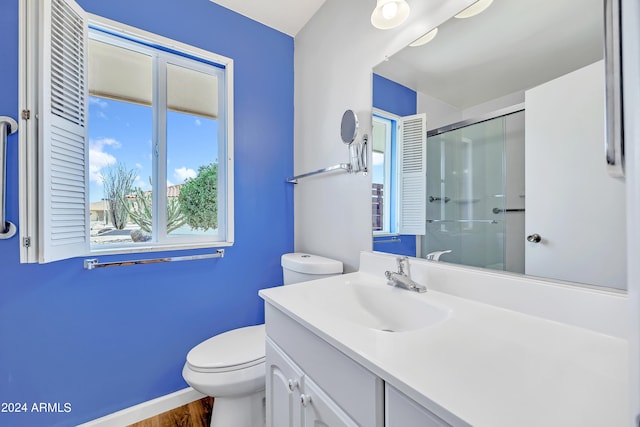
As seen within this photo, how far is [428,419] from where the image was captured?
16.7 inches

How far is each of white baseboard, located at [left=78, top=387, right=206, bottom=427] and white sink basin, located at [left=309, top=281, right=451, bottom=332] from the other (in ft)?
3.79

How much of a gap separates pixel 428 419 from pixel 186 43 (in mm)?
1941

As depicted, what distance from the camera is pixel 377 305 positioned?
1006mm

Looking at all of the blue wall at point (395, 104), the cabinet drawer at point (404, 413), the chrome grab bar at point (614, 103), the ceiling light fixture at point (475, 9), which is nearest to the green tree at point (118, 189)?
the blue wall at point (395, 104)

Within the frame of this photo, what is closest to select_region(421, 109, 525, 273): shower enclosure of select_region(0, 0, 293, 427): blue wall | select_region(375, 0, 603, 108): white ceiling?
select_region(375, 0, 603, 108): white ceiling

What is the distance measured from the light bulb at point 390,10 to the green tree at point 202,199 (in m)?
1.23

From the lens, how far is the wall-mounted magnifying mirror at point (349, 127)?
1239 mm

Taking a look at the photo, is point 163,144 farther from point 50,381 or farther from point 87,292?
point 50,381

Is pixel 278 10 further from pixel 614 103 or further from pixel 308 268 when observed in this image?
pixel 614 103

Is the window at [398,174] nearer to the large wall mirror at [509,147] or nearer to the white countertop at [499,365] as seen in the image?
the large wall mirror at [509,147]

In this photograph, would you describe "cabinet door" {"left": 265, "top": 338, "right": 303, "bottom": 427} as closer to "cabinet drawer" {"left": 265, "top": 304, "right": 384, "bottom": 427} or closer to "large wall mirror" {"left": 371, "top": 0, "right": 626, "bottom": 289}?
"cabinet drawer" {"left": 265, "top": 304, "right": 384, "bottom": 427}

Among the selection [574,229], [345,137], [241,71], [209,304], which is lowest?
[209,304]

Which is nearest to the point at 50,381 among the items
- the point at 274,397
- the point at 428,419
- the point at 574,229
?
the point at 274,397

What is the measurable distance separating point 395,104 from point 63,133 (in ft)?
4.63
